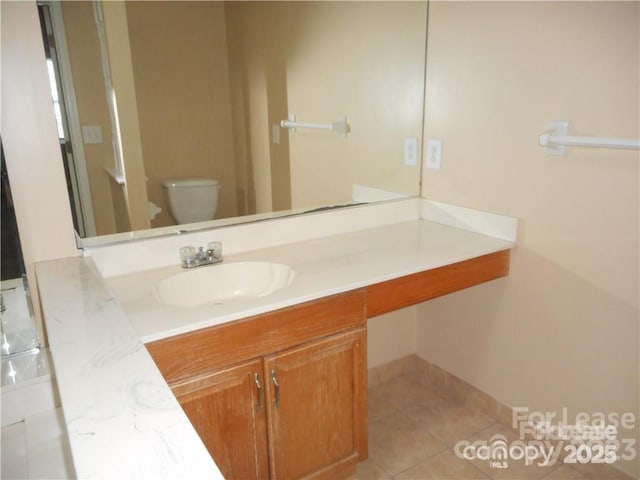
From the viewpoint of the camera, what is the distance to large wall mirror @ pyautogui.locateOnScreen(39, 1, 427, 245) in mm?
1435

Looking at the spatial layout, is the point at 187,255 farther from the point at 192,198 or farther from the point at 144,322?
the point at 144,322

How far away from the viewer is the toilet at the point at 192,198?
5.26 ft

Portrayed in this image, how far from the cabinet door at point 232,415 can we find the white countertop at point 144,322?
0.18 meters

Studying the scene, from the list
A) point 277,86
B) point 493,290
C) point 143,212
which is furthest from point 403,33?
point 143,212

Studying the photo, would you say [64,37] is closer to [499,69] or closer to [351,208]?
[351,208]

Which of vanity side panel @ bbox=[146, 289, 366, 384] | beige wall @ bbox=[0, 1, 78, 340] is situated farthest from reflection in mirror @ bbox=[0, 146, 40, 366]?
vanity side panel @ bbox=[146, 289, 366, 384]

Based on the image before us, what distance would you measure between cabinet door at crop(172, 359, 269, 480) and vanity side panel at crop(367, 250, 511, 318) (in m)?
0.42

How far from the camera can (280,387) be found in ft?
4.51

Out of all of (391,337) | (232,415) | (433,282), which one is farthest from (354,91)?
(232,415)

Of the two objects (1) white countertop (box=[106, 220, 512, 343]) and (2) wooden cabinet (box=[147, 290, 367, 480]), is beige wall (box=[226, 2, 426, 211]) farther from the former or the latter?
(2) wooden cabinet (box=[147, 290, 367, 480])

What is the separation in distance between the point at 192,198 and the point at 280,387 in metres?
0.71

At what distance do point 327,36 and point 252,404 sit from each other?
1.45 metres

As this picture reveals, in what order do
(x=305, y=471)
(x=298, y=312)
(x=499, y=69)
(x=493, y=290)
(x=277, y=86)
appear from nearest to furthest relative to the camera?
(x=298, y=312), (x=305, y=471), (x=499, y=69), (x=277, y=86), (x=493, y=290)

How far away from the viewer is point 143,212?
5.14ft
